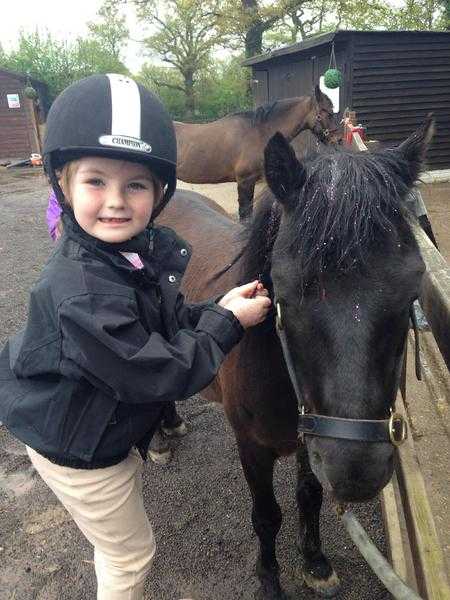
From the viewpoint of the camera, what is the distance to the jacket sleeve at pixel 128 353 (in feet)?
4.05

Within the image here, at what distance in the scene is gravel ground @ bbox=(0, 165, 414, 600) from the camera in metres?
2.26

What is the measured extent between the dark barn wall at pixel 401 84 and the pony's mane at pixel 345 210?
10434mm

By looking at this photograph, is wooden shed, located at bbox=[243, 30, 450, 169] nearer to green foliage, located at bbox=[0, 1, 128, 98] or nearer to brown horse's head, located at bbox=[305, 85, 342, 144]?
brown horse's head, located at bbox=[305, 85, 342, 144]

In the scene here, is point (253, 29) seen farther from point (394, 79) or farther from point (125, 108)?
point (125, 108)

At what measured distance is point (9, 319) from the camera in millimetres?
5078

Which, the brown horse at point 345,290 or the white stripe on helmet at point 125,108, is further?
the white stripe on helmet at point 125,108

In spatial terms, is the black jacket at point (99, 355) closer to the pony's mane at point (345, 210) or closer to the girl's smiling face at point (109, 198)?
the girl's smiling face at point (109, 198)

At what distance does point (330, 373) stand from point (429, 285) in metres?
0.71

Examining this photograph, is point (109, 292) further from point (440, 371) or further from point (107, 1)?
point (107, 1)

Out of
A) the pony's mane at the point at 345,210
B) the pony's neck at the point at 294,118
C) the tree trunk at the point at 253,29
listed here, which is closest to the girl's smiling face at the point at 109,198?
the pony's mane at the point at 345,210

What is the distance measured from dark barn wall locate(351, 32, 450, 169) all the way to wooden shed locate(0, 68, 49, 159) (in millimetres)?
17700

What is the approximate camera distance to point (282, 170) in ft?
4.52

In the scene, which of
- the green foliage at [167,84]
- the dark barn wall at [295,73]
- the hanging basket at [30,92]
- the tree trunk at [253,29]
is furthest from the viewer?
the green foliage at [167,84]

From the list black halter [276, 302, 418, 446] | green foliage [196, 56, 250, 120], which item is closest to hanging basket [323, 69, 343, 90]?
black halter [276, 302, 418, 446]
